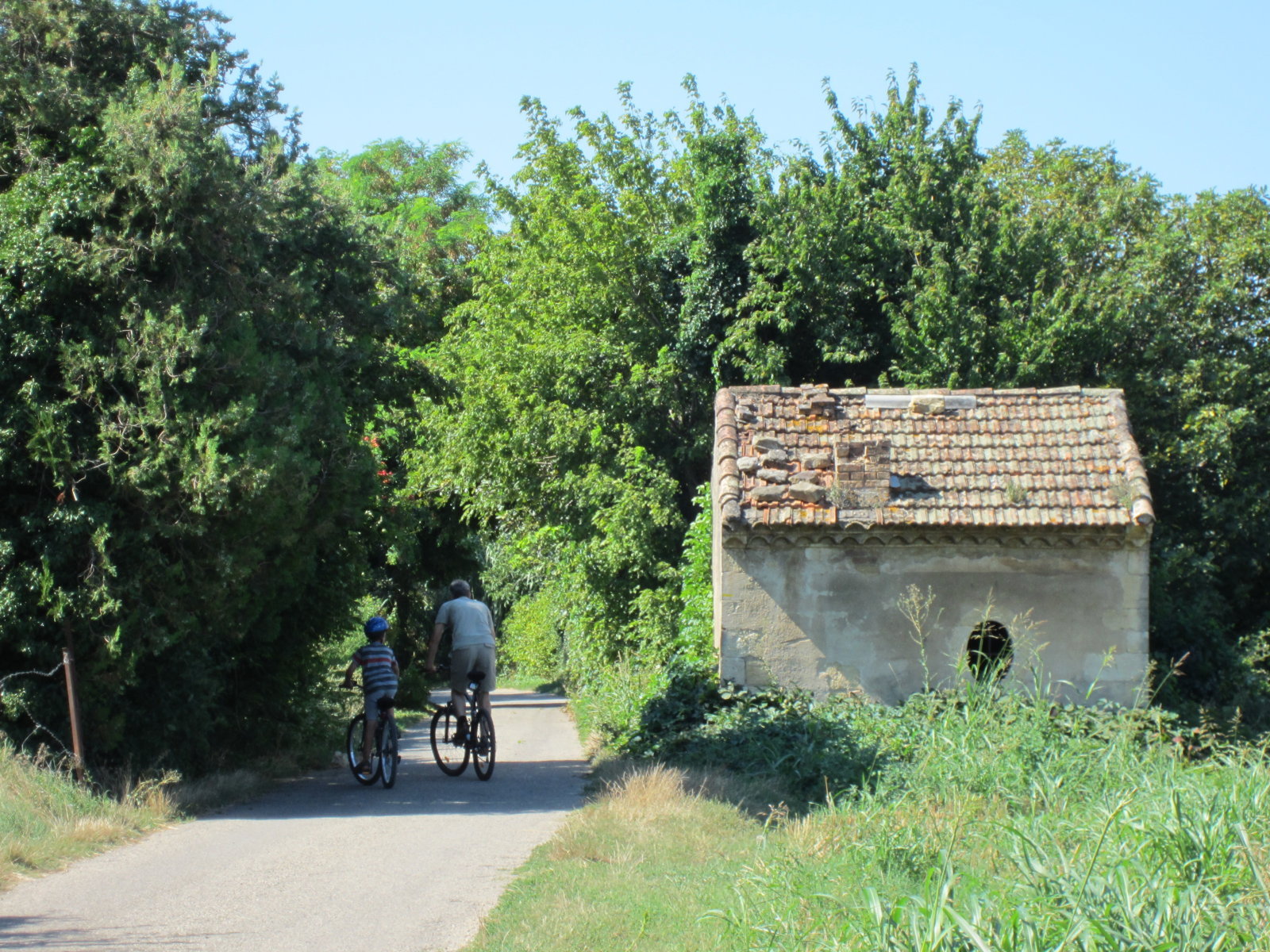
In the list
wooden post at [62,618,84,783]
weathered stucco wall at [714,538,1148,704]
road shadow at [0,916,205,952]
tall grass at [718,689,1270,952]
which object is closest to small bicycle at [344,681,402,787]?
wooden post at [62,618,84,783]

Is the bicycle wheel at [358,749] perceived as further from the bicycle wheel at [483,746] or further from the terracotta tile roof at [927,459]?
the terracotta tile roof at [927,459]

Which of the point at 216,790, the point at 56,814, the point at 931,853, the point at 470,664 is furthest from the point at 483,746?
the point at 931,853

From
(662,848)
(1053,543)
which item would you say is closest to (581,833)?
(662,848)

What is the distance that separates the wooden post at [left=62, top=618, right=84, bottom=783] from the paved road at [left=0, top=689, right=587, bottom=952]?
1052 millimetres

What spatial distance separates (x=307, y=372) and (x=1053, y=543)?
8.94m

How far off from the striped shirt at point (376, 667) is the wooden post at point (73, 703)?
2842 mm

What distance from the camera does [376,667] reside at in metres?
12.2

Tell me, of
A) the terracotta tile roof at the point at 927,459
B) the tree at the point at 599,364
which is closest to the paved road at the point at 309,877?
the terracotta tile roof at the point at 927,459

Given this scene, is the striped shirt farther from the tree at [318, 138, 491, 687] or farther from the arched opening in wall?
the arched opening in wall

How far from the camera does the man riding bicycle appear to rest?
508 inches

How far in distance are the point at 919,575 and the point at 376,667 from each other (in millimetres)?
6478

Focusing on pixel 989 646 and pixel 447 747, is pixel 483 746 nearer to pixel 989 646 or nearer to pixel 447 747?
pixel 447 747

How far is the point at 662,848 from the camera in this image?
326 inches

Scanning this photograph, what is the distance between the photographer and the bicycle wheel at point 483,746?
12.6 meters
